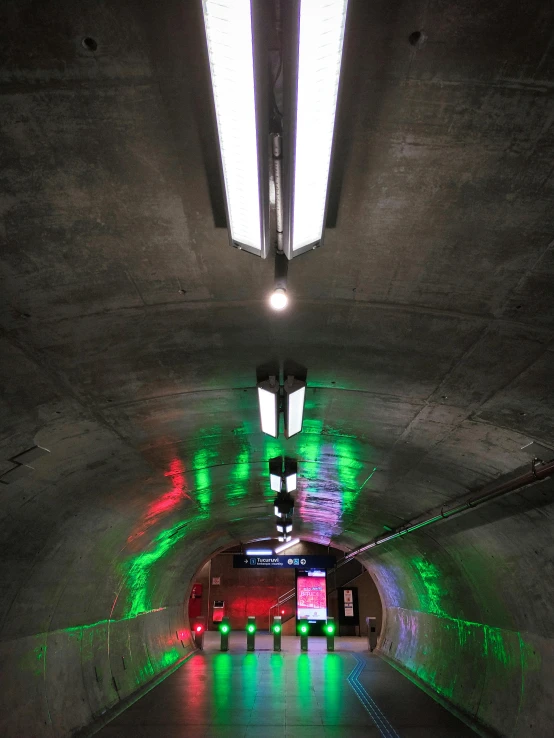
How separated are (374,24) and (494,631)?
10.6 m

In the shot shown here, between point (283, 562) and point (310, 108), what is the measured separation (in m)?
22.2

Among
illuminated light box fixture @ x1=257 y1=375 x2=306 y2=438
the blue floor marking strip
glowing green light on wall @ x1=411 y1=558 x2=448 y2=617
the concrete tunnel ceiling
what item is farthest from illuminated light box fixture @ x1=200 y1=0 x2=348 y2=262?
glowing green light on wall @ x1=411 y1=558 x2=448 y2=617

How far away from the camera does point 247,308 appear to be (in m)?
4.14

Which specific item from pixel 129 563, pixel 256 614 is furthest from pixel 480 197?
pixel 256 614

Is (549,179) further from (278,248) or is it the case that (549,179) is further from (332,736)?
(332,736)

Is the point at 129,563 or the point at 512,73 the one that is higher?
the point at 512,73

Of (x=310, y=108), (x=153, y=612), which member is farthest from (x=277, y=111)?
(x=153, y=612)

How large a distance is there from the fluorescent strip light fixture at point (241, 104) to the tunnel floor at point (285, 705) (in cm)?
890

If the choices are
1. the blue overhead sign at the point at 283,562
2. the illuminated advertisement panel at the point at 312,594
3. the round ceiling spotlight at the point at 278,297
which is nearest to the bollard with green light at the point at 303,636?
the illuminated advertisement panel at the point at 312,594

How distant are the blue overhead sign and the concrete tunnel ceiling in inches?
505

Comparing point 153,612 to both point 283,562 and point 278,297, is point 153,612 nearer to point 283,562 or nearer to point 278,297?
point 283,562

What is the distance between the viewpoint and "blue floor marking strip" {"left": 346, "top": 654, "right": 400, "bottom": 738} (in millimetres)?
9016

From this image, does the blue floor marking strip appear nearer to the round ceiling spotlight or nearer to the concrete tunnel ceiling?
the concrete tunnel ceiling

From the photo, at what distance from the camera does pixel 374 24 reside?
222 centimetres
